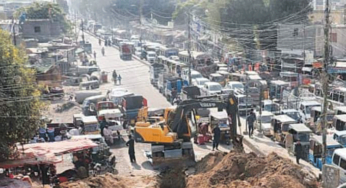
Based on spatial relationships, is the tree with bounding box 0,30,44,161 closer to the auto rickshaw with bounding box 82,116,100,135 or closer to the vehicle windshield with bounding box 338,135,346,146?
the auto rickshaw with bounding box 82,116,100,135

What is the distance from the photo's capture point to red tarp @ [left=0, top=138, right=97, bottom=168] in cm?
1617

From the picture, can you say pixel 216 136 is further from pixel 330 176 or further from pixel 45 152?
pixel 45 152

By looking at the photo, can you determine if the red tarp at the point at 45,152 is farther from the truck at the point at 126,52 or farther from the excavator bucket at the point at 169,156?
the truck at the point at 126,52

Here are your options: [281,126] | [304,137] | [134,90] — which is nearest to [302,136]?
[304,137]

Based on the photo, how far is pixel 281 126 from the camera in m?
24.3

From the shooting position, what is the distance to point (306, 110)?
89.7ft

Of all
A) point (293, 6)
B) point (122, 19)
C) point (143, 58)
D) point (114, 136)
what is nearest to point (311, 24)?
point (293, 6)

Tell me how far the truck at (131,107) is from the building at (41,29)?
43.1 meters

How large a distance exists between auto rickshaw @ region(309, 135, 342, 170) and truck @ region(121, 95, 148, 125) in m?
11.1

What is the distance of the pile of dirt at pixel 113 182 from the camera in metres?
15.7

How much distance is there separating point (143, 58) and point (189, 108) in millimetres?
40556

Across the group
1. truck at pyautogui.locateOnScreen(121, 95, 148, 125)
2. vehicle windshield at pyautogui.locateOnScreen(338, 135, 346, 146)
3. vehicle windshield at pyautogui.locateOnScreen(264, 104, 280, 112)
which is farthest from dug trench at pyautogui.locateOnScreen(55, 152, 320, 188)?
vehicle windshield at pyautogui.locateOnScreen(264, 104, 280, 112)

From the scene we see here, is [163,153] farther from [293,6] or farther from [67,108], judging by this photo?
[293,6]

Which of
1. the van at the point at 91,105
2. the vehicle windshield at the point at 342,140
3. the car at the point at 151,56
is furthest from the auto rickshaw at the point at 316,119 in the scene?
the car at the point at 151,56
